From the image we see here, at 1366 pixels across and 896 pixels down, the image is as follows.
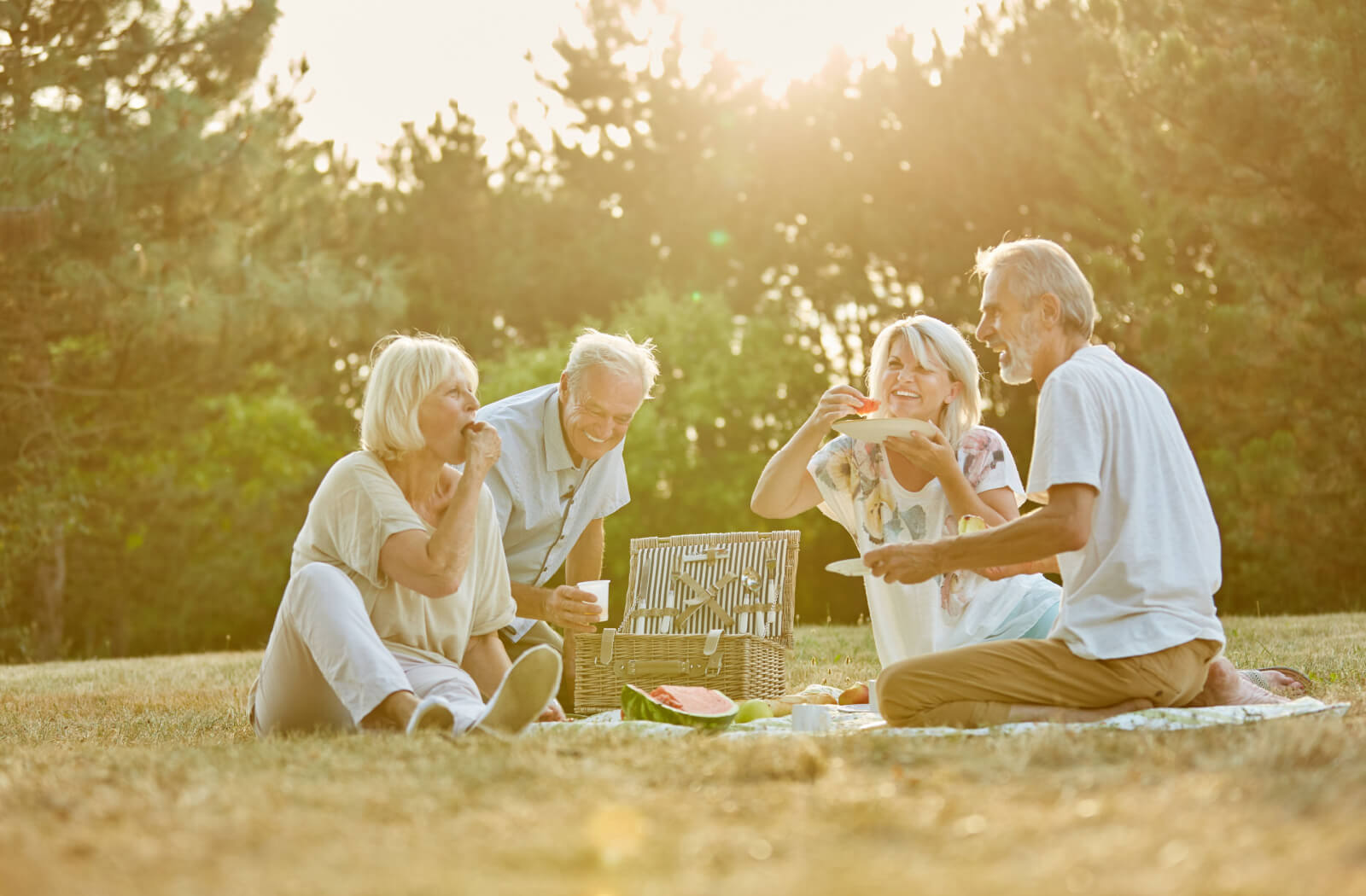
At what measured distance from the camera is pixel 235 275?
17.0 meters

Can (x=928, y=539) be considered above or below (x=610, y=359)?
below

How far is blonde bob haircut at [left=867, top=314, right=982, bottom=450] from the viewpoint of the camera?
192 inches

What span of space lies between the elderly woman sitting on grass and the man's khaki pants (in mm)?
1190

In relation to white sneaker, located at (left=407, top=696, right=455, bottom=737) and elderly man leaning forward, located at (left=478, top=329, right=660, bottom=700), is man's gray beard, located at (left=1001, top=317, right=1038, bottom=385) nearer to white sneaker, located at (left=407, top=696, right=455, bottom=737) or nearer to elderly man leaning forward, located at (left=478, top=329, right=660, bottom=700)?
elderly man leaning forward, located at (left=478, top=329, right=660, bottom=700)

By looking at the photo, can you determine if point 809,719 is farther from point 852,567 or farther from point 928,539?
point 928,539

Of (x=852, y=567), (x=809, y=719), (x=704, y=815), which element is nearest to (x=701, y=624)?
(x=809, y=719)

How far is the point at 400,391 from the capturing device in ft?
14.3

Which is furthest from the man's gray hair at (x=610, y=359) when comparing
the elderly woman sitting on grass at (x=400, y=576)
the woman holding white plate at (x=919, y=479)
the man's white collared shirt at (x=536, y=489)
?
the elderly woman sitting on grass at (x=400, y=576)

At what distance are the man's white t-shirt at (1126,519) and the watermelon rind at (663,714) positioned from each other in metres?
1.11

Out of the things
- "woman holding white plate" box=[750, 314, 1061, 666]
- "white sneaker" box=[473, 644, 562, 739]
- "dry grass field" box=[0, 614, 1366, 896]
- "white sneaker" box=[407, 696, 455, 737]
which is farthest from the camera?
"woman holding white plate" box=[750, 314, 1061, 666]

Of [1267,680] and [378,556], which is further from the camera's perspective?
[1267,680]

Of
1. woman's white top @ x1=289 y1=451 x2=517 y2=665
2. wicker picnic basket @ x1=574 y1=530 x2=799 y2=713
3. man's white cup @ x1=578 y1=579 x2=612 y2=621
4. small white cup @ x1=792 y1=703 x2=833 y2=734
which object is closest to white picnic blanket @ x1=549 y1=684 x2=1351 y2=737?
small white cup @ x1=792 y1=703 x2=833 y2=734

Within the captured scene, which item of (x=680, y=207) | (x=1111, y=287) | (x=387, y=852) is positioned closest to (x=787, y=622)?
(x=387, y=852)

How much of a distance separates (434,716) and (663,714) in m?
0.89
